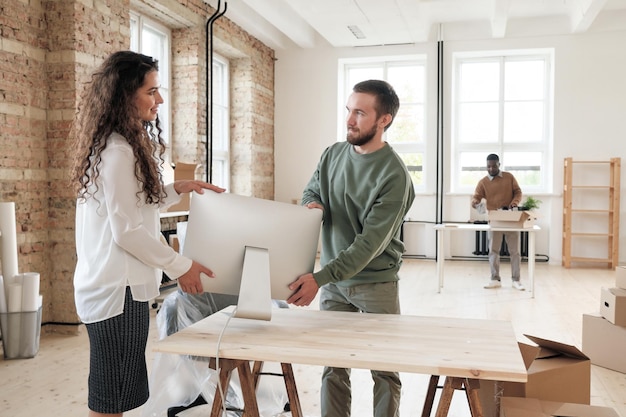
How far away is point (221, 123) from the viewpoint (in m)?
8.22

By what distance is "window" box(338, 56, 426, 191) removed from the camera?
912 cm

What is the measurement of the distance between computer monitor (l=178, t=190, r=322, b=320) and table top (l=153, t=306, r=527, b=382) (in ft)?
0.42

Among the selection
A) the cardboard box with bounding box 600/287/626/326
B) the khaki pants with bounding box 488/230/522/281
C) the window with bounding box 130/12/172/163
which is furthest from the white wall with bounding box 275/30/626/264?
the cardboard box with bounding box 600/287/626/326

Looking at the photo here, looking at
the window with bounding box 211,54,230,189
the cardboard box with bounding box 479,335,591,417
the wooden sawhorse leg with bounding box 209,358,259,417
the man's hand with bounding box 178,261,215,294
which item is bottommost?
the cardboard box with bounding box 479,335,591,417

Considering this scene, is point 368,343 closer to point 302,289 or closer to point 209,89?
point 302,289

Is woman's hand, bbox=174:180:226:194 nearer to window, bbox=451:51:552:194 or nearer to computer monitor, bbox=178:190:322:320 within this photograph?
computer monitor, bbox=178:190:322:320

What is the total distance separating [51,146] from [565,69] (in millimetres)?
6903

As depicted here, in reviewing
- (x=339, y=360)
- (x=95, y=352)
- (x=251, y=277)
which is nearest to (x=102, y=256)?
(x=95, y=352)

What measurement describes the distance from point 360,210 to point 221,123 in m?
6.32

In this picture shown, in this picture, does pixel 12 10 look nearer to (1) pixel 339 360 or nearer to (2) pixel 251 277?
(2) pixel 251 277

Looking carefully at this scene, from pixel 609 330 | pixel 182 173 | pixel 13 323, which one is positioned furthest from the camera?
pixel 182 173

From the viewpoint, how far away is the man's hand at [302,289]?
1.91 meters

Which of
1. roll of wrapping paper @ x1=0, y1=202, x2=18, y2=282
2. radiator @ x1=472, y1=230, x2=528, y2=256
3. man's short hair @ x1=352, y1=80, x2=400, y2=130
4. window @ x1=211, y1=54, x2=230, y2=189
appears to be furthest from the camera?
radiator @ x1=472, y1=230, x2=528, y2=256

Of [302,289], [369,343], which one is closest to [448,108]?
[302,289]
